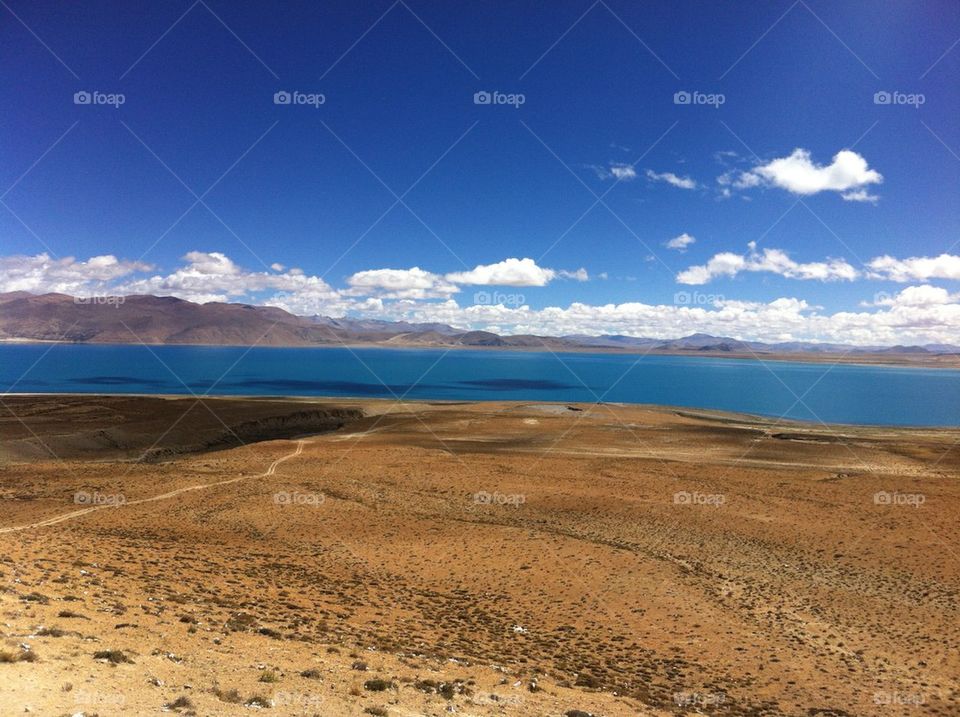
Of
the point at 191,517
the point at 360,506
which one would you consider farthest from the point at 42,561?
the point at 360,506

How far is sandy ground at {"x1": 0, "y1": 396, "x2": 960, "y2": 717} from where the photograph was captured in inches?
339

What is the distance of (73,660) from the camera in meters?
7.55

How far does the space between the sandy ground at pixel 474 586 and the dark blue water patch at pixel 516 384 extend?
7733cm

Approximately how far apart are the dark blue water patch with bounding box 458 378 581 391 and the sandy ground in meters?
77.3

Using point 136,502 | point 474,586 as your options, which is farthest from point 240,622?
point 136,502

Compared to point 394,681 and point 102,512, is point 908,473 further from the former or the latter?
point 102,512

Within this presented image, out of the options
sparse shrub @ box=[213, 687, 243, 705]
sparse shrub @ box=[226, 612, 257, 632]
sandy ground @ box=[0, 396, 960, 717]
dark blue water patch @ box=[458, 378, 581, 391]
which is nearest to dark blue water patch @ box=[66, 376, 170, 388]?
dark blue water patch @ box=[458, 378, 581, 391]

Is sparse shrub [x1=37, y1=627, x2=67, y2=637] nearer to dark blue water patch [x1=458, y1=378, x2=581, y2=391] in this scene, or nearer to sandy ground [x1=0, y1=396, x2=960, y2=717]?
sandy ground [x1=0, y1=396, x2=960, y2=717]

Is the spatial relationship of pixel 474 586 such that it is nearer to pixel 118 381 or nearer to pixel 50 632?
pixel 50 632

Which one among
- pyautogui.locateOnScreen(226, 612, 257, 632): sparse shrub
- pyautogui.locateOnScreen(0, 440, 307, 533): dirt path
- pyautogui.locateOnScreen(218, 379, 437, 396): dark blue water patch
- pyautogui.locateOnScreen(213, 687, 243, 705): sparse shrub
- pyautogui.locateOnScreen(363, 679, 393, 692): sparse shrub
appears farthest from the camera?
pyautogui.locateOnScreen(218, 379, 437, 396): dark blue water patch

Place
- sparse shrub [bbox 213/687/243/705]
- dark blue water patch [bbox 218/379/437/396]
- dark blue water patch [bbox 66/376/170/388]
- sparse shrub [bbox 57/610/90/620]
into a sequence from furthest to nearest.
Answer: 1. dark blue water patch [bbox 66/376/170/388]
2. dark blue water patch [bbox 218/379/437/396]
3. sparse shrub [bbox 57/610/90/620]
4. sparse shrub [bbox 213/687/243/705]

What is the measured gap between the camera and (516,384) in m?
123

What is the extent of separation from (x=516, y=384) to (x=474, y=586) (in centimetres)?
10739

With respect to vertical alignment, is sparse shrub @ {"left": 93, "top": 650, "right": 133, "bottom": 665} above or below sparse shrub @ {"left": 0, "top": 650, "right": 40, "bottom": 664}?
below
